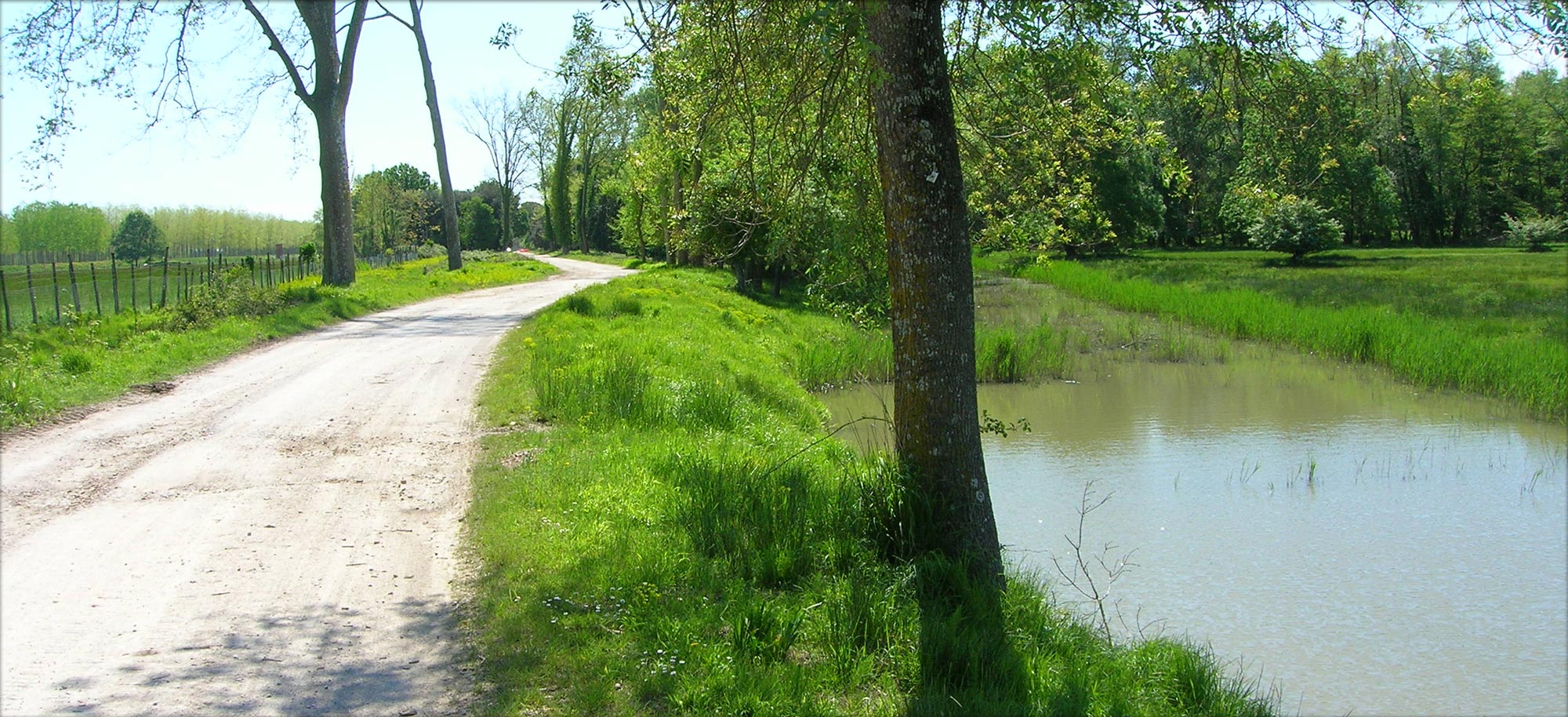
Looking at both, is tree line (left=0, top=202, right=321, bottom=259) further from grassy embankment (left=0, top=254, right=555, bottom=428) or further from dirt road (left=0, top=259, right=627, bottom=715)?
dirt road (left=0, top=259, right=627, bottom=715)

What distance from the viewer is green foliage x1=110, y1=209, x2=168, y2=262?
50.0 m

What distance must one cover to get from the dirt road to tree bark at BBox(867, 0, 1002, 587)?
3048mm

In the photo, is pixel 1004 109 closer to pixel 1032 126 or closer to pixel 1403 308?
pixel 1032 126

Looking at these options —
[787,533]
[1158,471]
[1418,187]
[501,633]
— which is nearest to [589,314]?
[1158,471]

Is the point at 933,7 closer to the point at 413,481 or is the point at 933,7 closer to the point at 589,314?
the point at 413,481

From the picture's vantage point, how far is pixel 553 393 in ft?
37.7

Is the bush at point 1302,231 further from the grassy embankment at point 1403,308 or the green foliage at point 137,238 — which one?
the green foliage at point 137,238

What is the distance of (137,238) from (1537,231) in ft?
205

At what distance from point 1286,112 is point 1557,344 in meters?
15.4

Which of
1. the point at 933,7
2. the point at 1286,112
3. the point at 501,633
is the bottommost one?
the point at 501,633

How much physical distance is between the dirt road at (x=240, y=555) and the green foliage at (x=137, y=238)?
149 ft

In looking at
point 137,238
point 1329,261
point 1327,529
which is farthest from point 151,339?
point 137,238

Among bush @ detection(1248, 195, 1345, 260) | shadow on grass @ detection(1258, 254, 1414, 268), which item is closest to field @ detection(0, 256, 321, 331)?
bush @ detection(1248, 195, 1345, 260)

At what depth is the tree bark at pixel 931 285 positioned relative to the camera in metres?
6.16
